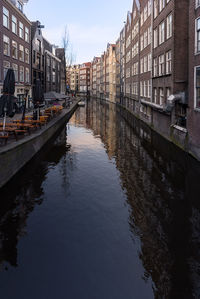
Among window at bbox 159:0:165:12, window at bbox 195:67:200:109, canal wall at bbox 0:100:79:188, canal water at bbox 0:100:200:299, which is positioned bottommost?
canal water at bbox 0:100:200:299

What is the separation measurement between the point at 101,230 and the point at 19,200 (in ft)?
13.4

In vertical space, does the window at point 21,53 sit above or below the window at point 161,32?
above

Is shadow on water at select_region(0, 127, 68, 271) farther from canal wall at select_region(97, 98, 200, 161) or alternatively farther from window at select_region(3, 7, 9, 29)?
window at select_region(3, 7, 9, 29)

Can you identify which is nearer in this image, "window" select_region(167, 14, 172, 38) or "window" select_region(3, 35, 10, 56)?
"window" select_region(167, 14, 172, 38)

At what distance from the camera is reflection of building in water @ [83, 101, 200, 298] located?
6829mm

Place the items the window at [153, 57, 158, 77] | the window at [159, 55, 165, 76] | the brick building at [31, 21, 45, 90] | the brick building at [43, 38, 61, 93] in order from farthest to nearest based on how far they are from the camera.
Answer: the brick building at [43, 38, 61, 93] < the brick building at [31, 21, 45, 90] < the window at [153, 57, 158, 77] < the window at [159, 55, 165, 76]

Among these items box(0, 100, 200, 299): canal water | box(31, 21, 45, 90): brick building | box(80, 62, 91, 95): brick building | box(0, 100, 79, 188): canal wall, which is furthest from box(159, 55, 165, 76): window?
box(80, 62, 91, 95): brick building

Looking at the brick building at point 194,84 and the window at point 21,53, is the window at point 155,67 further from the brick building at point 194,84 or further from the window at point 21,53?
the window at point 21,53

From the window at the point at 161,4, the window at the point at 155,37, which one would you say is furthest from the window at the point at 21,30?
the window at the point at 161,4

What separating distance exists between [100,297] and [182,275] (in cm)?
200

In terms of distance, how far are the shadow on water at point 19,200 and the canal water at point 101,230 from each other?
0.03m

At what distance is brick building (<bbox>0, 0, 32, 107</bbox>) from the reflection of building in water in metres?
16.0

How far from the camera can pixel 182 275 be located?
682cm

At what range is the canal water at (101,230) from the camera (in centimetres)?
655
